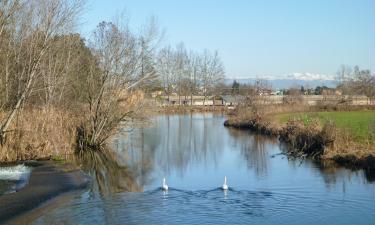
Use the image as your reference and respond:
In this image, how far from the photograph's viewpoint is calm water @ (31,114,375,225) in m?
13.8

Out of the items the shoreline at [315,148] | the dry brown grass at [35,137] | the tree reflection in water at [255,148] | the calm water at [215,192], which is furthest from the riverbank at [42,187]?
the shoreline at [315,148]

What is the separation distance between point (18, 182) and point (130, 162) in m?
8.69

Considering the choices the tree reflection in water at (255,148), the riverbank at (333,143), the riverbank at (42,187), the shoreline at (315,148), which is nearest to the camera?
the riverbank at (42,187)

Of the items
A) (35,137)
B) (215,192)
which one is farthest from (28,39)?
A: (215,192)

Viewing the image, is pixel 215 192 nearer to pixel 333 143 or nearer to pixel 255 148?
pixel 333 143

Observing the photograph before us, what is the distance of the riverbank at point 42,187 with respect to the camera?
14375mm

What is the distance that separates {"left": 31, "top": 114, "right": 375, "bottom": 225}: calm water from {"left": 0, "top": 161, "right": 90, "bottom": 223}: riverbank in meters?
0.71

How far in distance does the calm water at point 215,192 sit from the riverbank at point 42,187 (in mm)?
708

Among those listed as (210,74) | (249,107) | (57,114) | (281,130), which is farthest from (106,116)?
(210,74)

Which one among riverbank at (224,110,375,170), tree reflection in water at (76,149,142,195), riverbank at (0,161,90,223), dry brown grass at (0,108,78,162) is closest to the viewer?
riverbank at (0,161,90,223)

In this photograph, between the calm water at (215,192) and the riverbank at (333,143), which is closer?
the calm water at (215,192)

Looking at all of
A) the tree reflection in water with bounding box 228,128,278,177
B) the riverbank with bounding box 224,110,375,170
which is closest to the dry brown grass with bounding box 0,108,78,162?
the tree reflection in water with bounding box 228,128,278,177

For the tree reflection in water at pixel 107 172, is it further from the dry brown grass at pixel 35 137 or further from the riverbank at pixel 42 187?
the dry brown grass at pixel 35 137

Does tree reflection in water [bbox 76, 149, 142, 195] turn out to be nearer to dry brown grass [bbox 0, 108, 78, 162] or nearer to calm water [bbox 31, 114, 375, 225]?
calm water [bbox 31, 114, 375, 225]
